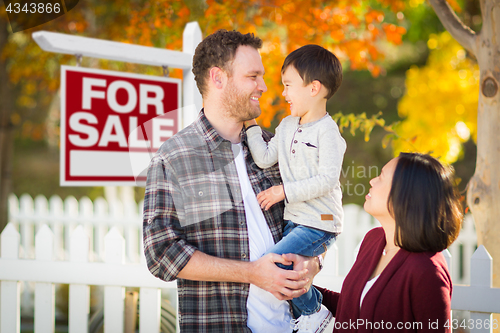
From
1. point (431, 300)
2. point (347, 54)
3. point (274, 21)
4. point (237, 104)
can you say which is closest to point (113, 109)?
point (237, 104)

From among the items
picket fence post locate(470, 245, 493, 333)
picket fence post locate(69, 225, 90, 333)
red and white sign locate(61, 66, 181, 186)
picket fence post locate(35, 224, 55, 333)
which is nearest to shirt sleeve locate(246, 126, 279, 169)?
red and white sign locate(61, 66, 181, 186)

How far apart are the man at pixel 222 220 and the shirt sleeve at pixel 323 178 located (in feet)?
0.68

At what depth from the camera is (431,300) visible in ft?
4.97

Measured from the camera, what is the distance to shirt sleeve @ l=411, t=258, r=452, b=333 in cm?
150

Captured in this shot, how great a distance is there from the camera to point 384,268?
1710 millimetres

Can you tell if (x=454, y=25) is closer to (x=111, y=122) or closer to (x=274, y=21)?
(x=274, y=21)

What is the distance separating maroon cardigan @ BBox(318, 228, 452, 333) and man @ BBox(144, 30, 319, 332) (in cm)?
33

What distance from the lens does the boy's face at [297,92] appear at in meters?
2.07

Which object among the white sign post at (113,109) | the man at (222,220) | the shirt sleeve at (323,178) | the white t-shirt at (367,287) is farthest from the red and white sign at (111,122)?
the white t-shirt at (367,287)

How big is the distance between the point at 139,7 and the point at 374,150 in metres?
7.08

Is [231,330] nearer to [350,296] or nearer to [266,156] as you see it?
[350,296]

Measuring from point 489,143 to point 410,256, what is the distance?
6.18 ft

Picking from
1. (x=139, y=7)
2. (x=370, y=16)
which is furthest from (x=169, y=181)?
(x=139, y=7)

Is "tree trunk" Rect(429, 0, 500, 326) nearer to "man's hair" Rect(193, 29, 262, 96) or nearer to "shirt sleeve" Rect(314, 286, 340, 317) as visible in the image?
"shirt sleeve" Rect(314, 286, 340, 317)
